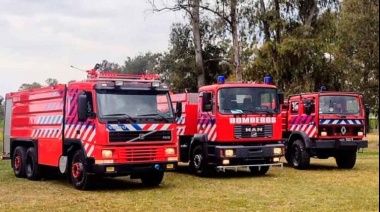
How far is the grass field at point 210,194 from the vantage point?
10273 mm

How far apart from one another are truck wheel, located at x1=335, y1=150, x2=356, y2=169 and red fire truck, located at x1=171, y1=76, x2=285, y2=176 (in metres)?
3.87

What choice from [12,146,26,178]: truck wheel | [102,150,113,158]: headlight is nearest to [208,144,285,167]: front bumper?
[102,150,113,158]: headlight

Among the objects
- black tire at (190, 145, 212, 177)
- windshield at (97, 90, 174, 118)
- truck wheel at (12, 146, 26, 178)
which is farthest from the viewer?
truck wheel at (12, 146, 26, 178)

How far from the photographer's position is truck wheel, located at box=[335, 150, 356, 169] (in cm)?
1826

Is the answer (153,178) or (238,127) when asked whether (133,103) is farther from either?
(238,127)

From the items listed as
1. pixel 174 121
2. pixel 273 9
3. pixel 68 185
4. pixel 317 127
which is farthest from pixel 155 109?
pixel 273 9

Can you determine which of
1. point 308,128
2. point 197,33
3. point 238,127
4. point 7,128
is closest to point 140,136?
point 238,127

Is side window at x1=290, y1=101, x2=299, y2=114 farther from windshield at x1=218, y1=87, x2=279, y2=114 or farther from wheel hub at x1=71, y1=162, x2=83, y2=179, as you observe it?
wheel hub at x1=71, y1=162, x2=83, y2=179

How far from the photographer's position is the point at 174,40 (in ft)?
122

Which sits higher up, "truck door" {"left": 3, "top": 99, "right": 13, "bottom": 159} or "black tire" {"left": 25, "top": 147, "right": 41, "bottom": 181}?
"truck door" {"left": 3, "top": 99, "right": 13, "bottom": 159}

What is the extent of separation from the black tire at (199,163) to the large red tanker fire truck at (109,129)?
6.79 feet

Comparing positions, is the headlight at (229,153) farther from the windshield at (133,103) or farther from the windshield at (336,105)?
the windshield at (336,105)

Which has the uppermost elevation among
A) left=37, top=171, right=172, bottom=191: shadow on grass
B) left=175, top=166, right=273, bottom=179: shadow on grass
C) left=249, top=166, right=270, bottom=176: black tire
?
left=249, top=166, right=270, bottom=176: black tire

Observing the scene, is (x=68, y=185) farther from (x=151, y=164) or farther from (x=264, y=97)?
(x=264, y=97)
